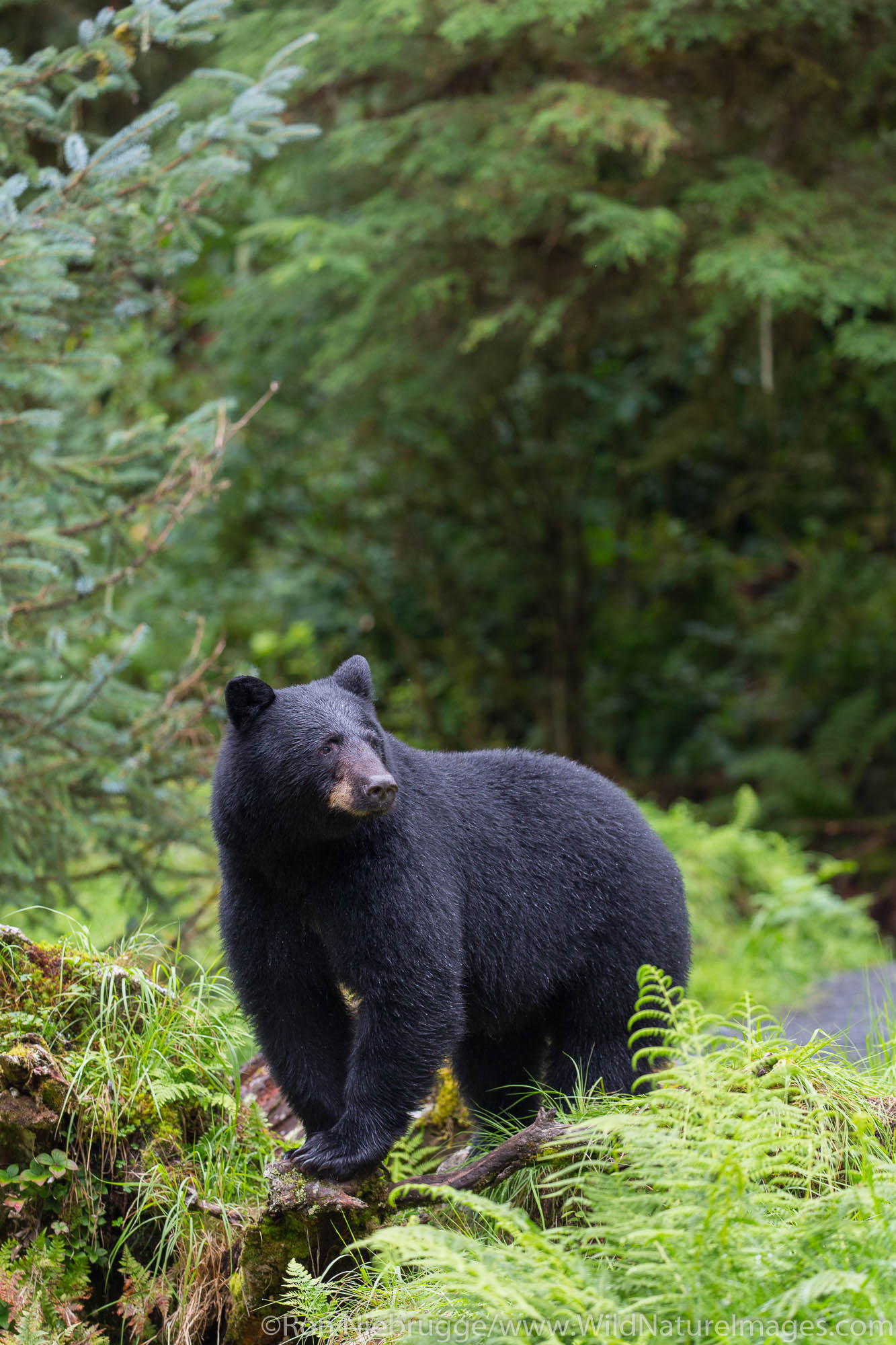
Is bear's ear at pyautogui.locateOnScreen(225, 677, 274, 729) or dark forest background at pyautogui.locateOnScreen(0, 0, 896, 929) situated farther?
dark forest background at pyautogui.locateOnScreen(0, 0, 896, 929)

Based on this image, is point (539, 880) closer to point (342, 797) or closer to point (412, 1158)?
point (342, 797)

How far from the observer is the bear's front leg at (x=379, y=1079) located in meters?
3.23

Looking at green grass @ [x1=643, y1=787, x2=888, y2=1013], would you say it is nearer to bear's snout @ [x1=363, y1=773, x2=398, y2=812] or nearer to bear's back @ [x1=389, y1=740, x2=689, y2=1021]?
bear's back @ [x1=389, y1=740, x2=689, y2=1021]

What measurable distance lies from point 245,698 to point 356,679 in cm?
37

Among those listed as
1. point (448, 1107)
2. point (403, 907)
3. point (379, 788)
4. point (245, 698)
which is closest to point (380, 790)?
point (379, 788)

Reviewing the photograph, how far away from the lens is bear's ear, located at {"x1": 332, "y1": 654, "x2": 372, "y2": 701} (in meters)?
3.59

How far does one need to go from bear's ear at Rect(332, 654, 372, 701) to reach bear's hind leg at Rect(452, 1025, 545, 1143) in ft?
3.89

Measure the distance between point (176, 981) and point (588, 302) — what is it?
19.4ft

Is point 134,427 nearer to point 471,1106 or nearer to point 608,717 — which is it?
point 471,1106

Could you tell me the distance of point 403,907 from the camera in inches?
128

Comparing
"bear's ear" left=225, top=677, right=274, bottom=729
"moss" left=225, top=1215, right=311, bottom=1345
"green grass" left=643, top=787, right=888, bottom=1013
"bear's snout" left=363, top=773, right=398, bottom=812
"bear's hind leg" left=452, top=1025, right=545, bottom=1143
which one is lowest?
"green grass" left=643, top=787, right=888, bottom=1013

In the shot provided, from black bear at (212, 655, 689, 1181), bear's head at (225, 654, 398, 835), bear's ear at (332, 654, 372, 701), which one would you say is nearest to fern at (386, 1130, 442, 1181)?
black bear at (212, 655, 689, 1181)

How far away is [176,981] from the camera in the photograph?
388cm

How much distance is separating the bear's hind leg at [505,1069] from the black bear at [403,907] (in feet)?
0.23
